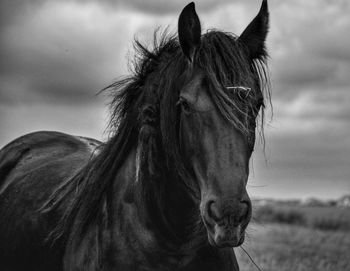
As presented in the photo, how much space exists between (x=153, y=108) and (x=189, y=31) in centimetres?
55

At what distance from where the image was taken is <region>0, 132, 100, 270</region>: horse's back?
200 inches

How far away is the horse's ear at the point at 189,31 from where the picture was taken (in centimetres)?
414

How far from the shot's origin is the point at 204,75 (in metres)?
3.98

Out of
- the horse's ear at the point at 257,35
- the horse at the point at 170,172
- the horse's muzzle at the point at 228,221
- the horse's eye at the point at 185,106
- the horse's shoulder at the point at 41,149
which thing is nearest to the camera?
the horse's muzzle at the point at 228,221

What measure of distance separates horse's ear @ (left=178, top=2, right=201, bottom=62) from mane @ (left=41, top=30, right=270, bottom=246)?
54 millimetres

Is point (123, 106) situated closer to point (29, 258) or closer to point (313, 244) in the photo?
point (29, 258)

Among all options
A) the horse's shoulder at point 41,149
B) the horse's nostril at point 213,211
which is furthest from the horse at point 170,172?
the horse's shoulder at point 41,149

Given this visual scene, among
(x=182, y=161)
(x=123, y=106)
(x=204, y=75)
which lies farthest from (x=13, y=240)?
(x=204, y=75)

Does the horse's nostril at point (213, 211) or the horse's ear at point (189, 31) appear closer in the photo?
the horse's nostril at point (213, 211)

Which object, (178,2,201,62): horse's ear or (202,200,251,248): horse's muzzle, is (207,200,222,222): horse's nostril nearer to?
(202,200,251,248): horse's muzzle

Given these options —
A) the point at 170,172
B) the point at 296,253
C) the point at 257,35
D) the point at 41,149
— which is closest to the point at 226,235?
the point at 170,172

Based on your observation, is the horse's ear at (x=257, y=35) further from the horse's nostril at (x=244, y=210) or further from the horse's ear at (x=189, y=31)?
the horse's nostril at (x=244, y=210)

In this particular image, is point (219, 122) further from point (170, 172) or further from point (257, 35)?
point (257, 35)

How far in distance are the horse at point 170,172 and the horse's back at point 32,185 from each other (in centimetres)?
2
